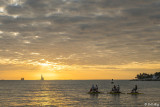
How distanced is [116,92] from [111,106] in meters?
30.3

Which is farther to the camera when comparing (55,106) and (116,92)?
(116,92)

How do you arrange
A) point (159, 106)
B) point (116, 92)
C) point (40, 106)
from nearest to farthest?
point (159, 106) < point (40, 106) < point (116, 92)

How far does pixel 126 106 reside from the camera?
49.2 m

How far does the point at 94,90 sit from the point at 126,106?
3403 centimetres

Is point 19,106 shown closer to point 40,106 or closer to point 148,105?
point 40,106

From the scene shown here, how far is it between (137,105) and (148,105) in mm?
2510

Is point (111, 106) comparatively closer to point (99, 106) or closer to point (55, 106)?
point (99, 106)

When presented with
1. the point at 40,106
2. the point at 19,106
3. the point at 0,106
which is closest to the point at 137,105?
the point at 40,106

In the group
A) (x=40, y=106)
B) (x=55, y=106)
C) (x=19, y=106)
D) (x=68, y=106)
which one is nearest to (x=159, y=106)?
(x=68, y=106)

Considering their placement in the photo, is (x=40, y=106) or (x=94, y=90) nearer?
(x=40, y=106)

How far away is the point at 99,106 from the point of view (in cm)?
4984

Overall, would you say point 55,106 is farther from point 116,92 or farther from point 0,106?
point 116,92

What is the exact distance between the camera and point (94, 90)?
82.8 meters

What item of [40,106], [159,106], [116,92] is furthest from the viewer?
[116,92]
